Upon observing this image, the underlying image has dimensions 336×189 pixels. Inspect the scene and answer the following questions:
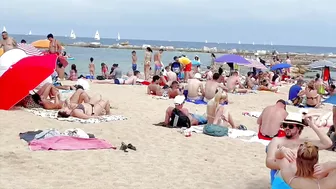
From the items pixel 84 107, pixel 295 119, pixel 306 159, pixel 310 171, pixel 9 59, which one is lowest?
pixel 84 107

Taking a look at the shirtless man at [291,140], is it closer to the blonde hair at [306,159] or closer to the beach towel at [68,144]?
the blonde hair at [306,159]

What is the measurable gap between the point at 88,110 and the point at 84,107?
90mm

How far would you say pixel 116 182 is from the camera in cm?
511

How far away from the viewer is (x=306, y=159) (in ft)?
11.4

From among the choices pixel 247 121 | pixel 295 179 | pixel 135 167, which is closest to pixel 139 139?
pixel 135 167

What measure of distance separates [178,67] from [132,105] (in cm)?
715

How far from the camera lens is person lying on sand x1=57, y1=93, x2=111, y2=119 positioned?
8502 mm

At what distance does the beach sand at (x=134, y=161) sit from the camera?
16.9 feet

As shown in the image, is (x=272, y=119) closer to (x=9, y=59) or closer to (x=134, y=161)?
(x=134, y=161)

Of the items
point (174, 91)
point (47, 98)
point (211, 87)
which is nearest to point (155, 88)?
point (174, 91)

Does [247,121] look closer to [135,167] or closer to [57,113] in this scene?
[57,113]

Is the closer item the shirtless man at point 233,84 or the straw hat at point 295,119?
the straw hat at point 295,119

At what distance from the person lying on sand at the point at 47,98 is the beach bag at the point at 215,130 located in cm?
323

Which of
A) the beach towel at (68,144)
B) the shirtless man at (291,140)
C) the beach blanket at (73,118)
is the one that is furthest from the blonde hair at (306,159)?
the beach blanket at (73,118)
